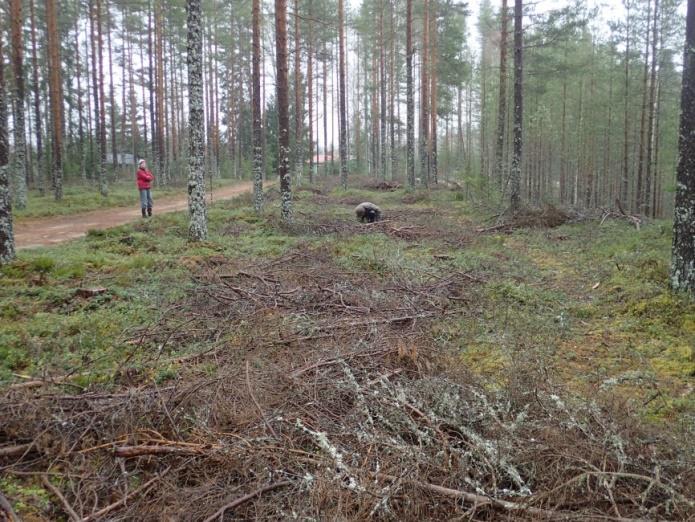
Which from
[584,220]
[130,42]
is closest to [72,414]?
[584,220]

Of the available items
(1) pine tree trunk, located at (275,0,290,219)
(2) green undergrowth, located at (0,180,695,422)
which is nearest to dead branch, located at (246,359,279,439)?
(2) green undergrowth, located at (0,180,695,422)

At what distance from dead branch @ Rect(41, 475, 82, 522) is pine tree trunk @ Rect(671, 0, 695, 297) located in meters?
7.75

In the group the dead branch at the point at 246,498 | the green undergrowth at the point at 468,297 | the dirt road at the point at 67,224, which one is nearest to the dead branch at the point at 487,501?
the dead branch at the point at 246,498

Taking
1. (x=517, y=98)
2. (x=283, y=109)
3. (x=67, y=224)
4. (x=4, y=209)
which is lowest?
(x=67, y=224)

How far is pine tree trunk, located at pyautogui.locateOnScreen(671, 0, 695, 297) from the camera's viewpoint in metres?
7.03

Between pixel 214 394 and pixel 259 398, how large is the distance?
380mm

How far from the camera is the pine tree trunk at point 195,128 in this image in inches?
436

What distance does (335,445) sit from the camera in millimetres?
3346

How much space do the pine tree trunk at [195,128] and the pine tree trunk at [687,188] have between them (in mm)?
9235

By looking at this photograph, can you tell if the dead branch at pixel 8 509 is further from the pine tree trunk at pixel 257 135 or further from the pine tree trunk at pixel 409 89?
the pine tree trunk at pixel 409 89

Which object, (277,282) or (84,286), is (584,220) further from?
(84,286)

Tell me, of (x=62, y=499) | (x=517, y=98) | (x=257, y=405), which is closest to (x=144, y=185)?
(x=517, y=98)

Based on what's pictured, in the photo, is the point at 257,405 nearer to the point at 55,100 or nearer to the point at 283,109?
the point at 283,109

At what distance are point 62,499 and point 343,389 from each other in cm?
207
